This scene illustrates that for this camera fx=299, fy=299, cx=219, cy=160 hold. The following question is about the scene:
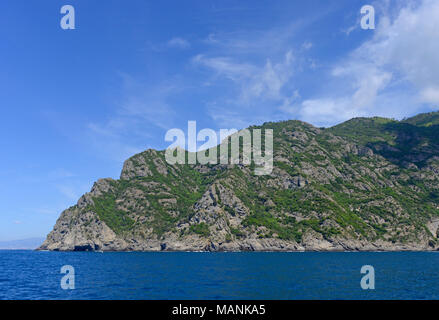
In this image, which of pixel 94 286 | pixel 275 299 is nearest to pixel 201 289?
pixel 275 299
